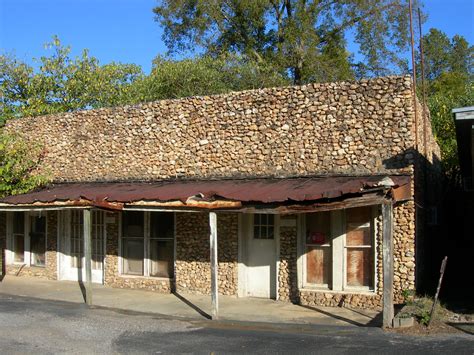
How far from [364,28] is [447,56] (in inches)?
510

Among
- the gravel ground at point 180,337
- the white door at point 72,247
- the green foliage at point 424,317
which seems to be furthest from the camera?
the white door at point 72,247

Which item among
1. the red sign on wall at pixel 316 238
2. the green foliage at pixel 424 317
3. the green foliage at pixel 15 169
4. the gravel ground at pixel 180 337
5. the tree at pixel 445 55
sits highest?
the tree at pixel 445 55

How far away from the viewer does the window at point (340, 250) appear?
35.8ft

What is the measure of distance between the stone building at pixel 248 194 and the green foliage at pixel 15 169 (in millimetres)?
679

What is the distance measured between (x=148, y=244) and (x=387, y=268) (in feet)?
21.6

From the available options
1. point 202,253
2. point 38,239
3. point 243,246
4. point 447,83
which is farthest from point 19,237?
point 447,83

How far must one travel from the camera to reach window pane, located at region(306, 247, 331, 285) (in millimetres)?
11266

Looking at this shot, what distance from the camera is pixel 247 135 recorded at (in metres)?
12.4

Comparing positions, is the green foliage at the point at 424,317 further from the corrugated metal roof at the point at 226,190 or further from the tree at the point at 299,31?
the tree at the point at 299,31

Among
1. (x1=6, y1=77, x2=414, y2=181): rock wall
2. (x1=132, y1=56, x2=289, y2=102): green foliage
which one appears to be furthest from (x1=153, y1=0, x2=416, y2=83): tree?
(x1=6, y1=77, x2=414, y2=181): rock wall

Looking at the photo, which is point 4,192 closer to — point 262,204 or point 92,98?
point 262,204

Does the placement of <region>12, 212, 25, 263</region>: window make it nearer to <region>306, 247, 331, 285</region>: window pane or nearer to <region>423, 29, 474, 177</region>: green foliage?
<region>306, 247, 331, 285</region>: window pane

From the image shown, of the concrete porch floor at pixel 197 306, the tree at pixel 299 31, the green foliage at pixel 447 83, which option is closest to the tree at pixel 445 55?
the green foliage at pixel 447 83

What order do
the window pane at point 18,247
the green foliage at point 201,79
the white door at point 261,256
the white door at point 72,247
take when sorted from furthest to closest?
the green foliage at point 201,79 < the window pane at point 18,247 < the white door at point 72,247 < the white door at point 261,256
